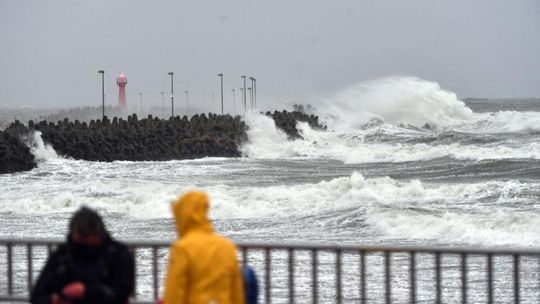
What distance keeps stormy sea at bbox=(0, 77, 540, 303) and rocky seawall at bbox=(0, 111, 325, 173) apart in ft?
3.52

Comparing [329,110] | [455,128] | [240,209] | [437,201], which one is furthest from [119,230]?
[329,110]

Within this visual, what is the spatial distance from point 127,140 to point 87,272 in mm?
40769

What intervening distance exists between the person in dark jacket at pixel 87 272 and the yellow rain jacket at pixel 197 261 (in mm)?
309

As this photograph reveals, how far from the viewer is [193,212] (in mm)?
4910

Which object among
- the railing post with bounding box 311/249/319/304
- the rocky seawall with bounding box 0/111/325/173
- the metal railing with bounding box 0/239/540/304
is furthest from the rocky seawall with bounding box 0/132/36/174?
the railing post with bounding box 311/249/319/304

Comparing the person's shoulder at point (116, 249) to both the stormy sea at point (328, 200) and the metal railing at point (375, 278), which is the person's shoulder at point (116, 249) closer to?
the metal railing at point (375, 278)

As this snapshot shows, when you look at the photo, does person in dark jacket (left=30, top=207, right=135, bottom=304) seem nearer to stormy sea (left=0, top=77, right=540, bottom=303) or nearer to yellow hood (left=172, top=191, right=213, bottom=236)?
yellow hood (left=172, top=191, right=213, bottom=236)

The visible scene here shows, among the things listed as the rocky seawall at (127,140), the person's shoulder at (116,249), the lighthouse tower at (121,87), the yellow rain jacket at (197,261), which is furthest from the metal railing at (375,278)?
the lighthouse tower at (121,87)

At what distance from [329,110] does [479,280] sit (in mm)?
65547

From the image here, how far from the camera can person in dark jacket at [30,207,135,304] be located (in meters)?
5.04

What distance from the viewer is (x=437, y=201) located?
22969mm

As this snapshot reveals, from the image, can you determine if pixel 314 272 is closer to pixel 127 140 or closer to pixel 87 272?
pixel 87 272

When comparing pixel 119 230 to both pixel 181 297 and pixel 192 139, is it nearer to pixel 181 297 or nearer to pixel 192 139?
pixel 181 297

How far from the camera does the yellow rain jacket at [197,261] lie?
4.89m
